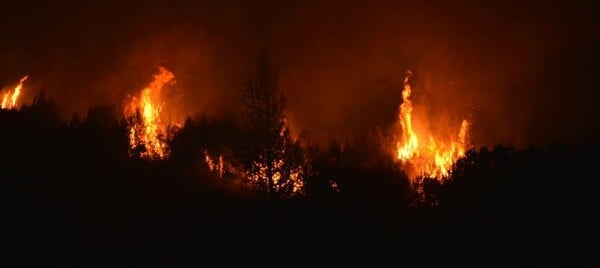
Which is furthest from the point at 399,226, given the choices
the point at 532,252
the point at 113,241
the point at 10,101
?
the point at 10,101

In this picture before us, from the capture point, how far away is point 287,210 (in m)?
21.0

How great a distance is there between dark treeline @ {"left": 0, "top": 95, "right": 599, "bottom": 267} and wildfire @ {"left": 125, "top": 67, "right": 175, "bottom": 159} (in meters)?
1.15

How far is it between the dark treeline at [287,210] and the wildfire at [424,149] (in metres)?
2.03

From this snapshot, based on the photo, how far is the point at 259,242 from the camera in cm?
1894

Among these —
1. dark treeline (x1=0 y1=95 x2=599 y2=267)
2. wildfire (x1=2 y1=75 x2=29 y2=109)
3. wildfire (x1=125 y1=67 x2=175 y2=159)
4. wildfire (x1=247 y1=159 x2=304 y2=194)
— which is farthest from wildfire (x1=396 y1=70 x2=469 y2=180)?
wildfire (x1=2 y1=75 x2=29 y2=109)

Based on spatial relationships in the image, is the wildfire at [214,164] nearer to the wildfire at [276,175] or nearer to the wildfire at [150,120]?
the wildfire at [150,120]

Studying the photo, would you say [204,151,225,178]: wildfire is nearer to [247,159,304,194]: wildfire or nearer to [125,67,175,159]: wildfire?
[125,67,175,159]: wildfire

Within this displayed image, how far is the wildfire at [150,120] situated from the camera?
1133 inches

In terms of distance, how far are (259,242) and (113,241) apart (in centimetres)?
526

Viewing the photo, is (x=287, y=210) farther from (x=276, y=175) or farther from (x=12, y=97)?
(x=12, y=97)

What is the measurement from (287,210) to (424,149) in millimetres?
12755

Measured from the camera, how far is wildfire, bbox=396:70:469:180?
2919 centimetres

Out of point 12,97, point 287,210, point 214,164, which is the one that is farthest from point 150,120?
point 287,210

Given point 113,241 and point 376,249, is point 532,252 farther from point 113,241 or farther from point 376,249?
point 113,241
